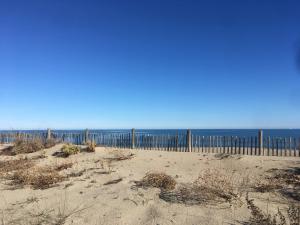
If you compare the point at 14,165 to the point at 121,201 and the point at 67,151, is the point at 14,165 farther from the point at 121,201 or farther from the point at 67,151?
the point at 121,201

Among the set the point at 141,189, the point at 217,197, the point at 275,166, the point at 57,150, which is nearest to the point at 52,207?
the point at 141,189

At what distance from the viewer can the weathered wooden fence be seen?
14773 mm

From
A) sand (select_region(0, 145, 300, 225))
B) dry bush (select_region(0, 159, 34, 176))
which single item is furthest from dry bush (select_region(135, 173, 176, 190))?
dry bush (select_region(0, 159, 34, 176))

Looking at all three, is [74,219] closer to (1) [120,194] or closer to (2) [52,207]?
(2) [52,207]

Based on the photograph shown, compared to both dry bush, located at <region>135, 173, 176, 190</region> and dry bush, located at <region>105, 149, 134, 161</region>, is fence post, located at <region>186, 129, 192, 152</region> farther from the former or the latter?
dry bush, located at <region>135, 173, 176, 190</region>

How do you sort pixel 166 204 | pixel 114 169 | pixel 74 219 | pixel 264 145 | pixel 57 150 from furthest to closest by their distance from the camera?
1. pixel 264 145
2. pixel 57 150
3. pixel 114 169
4. pixel 166 204
5. pixel 74 219

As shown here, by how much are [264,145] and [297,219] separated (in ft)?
37.2

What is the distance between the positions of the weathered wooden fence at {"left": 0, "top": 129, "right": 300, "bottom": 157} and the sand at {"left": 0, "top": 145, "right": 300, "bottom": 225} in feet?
15.1

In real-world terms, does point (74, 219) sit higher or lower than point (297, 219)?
lower

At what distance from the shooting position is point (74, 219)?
5410 millimetres

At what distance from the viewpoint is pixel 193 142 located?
16.8 meters

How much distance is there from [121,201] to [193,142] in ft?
35.8

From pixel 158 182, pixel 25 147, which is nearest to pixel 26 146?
pixel 25 147

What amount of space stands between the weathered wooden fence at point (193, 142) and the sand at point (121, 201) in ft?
15.1
